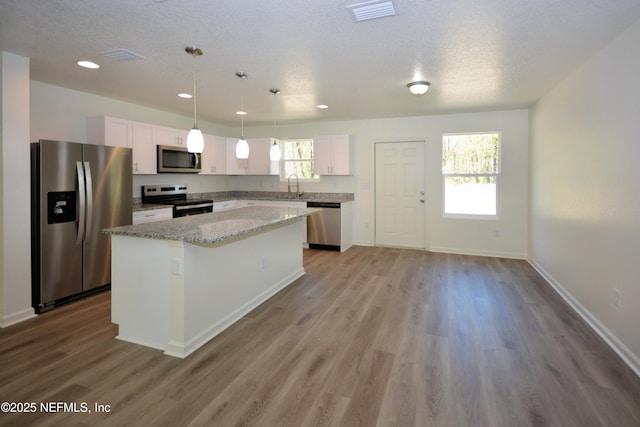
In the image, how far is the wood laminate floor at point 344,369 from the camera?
1.90 meters

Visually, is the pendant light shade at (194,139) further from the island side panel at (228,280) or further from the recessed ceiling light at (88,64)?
the recessed ceiling light at (88,64)

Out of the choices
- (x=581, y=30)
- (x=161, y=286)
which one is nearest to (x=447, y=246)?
(x=581, y=30)

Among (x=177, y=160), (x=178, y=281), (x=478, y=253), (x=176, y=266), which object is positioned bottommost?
(x=478, y=253)

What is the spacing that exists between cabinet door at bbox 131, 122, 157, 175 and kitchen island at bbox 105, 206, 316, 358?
2.13 meters

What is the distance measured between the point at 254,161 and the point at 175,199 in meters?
1.77

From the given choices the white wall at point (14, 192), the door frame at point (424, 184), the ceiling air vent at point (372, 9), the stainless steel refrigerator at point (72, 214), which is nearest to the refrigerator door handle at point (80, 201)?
the stainless steel refrigerator at point (72, 214)

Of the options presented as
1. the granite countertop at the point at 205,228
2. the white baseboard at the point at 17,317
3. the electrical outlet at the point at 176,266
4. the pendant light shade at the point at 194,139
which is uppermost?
the pendant light shade at the point at 194,139

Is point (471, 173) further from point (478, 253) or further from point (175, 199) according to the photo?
point (175, 199)

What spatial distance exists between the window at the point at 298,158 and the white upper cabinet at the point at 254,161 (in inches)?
10.9

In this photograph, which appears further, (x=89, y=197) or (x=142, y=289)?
(x=89, y=197)

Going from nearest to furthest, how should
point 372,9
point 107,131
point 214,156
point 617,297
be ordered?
point 372,9, point 617,297, point 107,131, point 214,156

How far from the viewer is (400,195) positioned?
6258 mm

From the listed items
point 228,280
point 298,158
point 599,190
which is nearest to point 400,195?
point 298,158

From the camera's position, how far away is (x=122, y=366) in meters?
2.38
